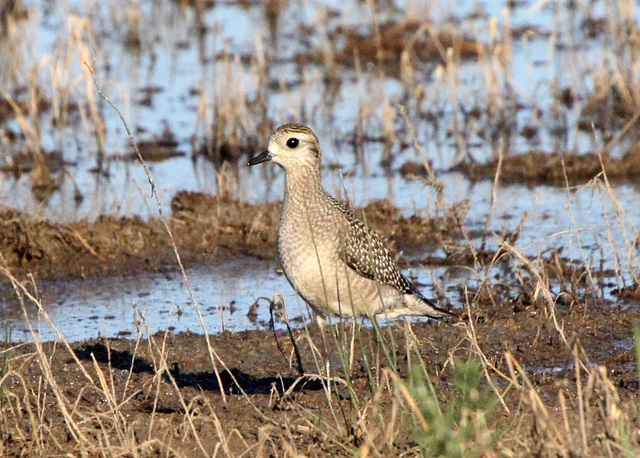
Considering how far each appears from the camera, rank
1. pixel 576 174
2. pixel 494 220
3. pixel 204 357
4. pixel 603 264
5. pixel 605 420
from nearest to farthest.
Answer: pixel 605 420 < pixel 204 357 < pixel 603 264 < pixel 494 220 < pixel 576 174

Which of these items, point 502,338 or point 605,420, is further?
point 502,338

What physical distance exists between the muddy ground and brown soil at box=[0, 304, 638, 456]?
0.01 metres

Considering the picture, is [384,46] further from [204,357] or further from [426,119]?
[204,357]

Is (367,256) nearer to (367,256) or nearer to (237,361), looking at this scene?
(367,256)

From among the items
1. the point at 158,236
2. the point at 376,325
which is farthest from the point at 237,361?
the point at 158,236

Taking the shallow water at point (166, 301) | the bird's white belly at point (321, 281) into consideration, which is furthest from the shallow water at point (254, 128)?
the bird's white belly at point (321, 281)

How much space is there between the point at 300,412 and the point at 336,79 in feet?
34.5

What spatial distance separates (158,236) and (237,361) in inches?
115

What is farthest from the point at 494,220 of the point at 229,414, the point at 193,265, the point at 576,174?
the point at 229,414

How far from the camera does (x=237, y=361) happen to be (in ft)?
Result: 22.7

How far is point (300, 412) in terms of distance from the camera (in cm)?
542

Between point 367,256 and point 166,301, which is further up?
point 367,256

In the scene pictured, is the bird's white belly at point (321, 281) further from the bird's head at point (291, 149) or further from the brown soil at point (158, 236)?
the brown soil at point (158, 236)

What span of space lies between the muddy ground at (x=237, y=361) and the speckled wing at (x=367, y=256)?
40 centimetres
